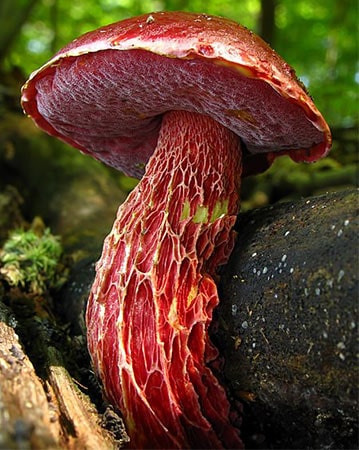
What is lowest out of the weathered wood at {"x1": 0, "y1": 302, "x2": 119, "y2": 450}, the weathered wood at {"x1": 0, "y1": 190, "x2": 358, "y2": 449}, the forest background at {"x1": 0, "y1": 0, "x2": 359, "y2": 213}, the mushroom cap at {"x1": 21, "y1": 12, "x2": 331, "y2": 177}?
the weathered wood at {"x1": 0, "y1": 302, "x2": 119, "y2": 450}

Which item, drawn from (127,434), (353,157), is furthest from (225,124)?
(353,157)

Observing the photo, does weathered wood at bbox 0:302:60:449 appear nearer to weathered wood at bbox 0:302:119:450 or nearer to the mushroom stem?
weathered wood at bbox 0:302:119:450

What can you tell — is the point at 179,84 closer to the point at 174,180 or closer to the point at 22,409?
the point at 174,180

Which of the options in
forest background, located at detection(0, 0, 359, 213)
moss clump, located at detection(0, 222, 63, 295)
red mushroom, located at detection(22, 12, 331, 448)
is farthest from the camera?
forest background, located at detection(0, 0, 359, 213)

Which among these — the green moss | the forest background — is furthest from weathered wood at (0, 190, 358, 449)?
the forest background

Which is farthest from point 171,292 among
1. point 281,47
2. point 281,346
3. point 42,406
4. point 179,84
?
point 281,47

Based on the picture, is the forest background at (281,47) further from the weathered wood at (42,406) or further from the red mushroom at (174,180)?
the weathered wood at (42,406)
